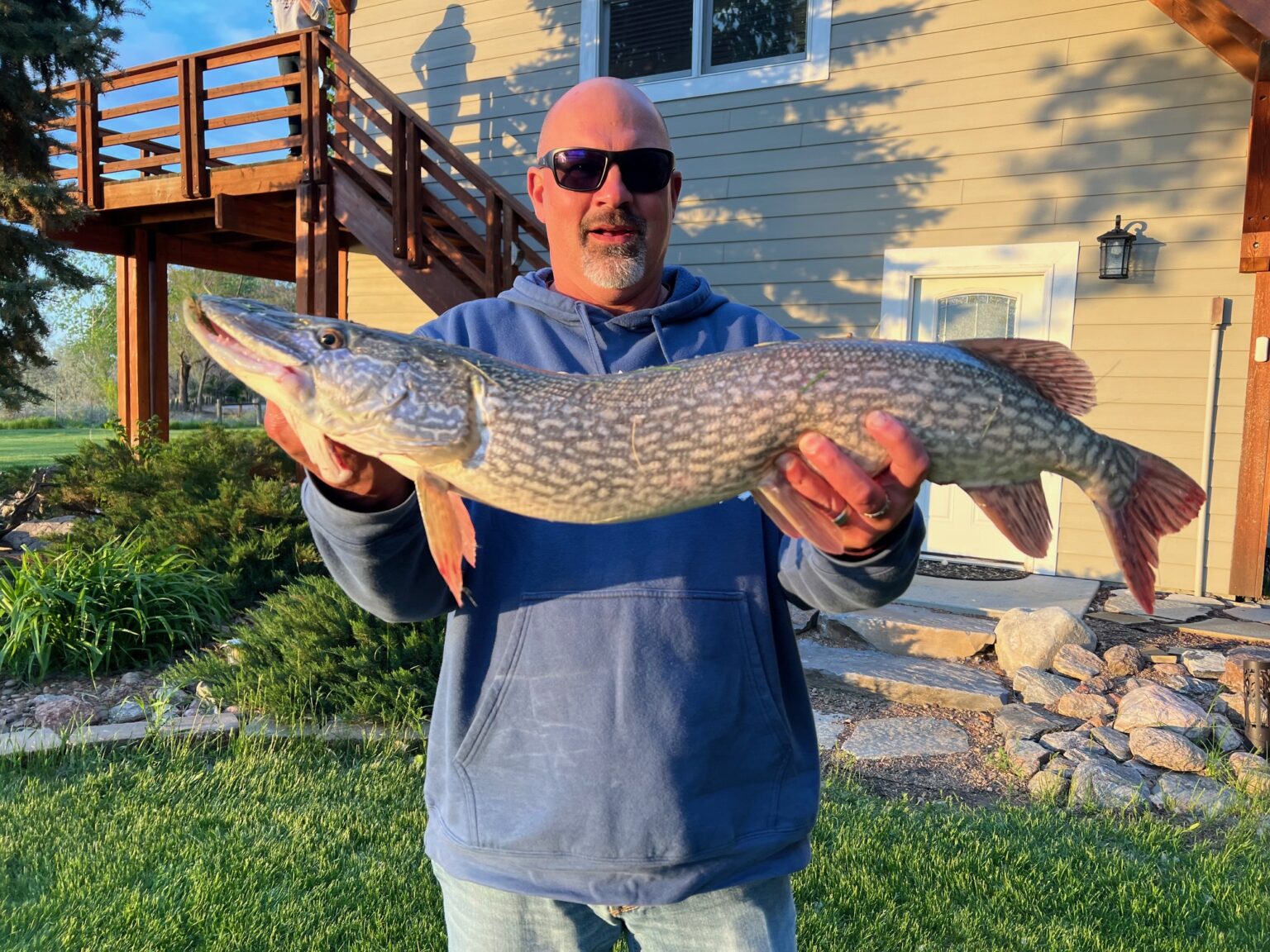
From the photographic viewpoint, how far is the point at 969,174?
7.88m

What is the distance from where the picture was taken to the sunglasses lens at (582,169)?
218cm

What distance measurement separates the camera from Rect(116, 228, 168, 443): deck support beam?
1166cm

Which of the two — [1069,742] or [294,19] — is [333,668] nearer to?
[1069,742]

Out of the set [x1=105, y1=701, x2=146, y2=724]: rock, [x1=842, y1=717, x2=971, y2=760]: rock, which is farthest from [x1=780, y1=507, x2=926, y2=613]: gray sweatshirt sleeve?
[x1=105, y1=701, x2=146, y2=724]: rock

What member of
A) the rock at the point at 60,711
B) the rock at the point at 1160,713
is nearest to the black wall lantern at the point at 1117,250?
the rock at the point at 1160,713

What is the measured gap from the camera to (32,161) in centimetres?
829

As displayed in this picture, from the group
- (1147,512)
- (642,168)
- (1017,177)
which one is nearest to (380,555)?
(642,168)

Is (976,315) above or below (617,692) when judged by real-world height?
above

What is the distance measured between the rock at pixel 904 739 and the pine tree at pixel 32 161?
8.21 m

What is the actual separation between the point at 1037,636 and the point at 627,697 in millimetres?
4752

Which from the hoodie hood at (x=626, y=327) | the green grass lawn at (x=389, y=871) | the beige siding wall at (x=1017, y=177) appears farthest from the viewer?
the beige siding wall at (x=1017, y=177)

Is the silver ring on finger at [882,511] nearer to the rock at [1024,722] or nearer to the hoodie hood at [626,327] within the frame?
the hoodie hood at [626,327]

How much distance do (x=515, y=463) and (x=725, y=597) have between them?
55 centimetres

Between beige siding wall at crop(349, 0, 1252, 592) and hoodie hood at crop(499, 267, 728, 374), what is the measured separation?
21.0 feet
